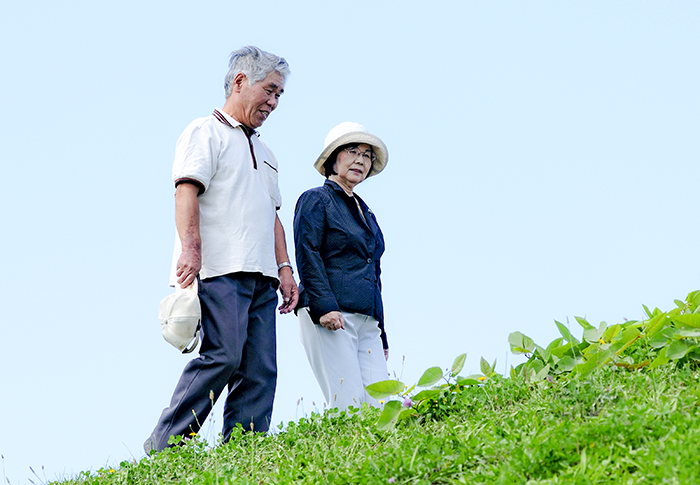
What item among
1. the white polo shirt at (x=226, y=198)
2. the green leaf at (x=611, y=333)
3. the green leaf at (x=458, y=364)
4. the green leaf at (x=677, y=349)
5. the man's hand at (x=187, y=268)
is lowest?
the green leaf at (x=677, y=349)

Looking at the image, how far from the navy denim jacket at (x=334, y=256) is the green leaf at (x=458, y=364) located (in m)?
1.28

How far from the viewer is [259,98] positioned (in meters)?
4.68

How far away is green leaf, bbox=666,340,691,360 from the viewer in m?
3.51

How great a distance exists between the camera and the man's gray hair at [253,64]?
4637mm

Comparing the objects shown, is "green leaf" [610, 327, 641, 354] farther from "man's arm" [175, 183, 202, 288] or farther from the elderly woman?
"man's arm" [175, 183, 202, 288]

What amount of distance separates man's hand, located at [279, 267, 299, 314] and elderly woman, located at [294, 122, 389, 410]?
0.06 meters

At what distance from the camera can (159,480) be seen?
139 inches

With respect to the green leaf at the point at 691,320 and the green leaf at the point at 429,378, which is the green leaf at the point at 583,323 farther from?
the green leaf at the point at 429,378

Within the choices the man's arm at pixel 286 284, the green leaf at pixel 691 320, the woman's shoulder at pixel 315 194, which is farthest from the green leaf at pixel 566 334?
the woman's shoulder at pixel 315 194

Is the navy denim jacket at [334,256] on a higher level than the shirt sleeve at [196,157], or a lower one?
lower

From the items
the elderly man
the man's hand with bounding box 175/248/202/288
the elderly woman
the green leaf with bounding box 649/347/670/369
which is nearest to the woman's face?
the elderly woman

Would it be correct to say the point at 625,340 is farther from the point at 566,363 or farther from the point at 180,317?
the point at 180,317

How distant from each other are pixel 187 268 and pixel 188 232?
219 mm

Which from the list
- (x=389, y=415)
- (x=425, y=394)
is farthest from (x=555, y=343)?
(x=389, y=415)
